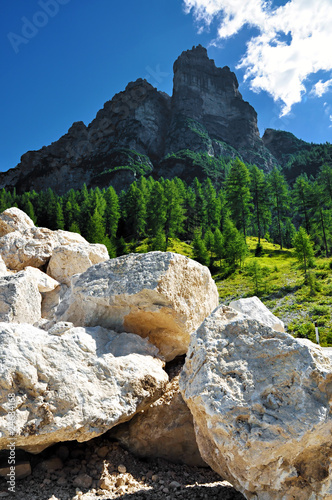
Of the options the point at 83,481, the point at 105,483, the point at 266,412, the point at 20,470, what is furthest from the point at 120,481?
the point at 266,412

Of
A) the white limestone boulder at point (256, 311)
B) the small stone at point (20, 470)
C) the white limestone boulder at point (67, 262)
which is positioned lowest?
the small stone at point (20, 470)

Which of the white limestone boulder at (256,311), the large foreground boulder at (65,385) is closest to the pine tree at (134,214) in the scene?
the white limestone boulder at (256,311)

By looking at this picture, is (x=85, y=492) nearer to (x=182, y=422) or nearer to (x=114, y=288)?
(x=182, y=422)

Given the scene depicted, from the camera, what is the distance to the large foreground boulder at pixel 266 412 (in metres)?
3.61

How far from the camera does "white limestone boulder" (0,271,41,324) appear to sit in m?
7.24

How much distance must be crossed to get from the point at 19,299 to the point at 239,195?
57.0 meters

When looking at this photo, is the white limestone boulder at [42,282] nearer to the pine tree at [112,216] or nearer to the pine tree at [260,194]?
the pine tree at [112,216]

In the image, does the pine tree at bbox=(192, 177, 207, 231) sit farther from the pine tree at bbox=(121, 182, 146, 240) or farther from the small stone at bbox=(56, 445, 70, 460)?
the small stone at bbox=(56, 445, 70, 460)

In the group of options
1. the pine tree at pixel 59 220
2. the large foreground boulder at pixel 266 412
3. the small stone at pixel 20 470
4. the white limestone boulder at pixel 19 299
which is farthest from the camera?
the pine tree at pixel 59 220

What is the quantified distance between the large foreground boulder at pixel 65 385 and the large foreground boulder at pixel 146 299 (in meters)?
0.90

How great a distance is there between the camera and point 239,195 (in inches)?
2367

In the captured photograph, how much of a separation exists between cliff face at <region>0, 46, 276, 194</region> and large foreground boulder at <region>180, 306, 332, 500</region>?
14898cm

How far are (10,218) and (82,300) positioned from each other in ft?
28.8

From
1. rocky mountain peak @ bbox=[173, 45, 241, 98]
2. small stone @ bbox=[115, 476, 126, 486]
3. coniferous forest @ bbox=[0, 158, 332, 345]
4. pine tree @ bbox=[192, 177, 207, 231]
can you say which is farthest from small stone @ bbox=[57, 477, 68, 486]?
rocky mountain peak @ bbox=[173, 45, 241, 98]
